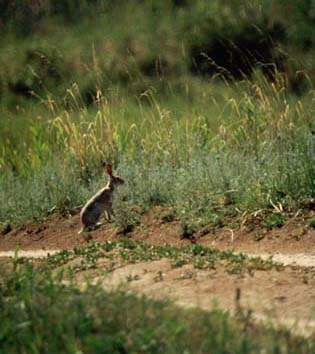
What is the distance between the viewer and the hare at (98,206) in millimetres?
12062

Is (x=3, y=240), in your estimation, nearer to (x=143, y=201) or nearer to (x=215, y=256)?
(x=143, y=201)

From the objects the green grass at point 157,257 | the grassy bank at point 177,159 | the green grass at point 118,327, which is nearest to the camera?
the green grass at point 118,327

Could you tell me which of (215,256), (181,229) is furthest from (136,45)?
(215,256)

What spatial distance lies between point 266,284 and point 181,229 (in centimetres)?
350

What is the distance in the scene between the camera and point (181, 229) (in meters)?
11.5

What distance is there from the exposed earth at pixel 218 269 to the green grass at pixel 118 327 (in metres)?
0.33

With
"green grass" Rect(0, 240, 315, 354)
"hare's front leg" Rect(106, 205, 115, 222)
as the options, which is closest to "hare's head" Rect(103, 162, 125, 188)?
"hare's front leg" Rect(106, 205, 115, 222)

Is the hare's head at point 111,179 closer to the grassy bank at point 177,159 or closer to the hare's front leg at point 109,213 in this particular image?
the grassy bank at point 177,159

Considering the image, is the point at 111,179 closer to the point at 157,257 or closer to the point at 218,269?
the point at 157,257

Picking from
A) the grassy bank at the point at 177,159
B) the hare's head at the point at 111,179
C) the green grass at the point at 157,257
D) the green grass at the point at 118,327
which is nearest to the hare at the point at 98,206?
the hare's head at the point at 111,179

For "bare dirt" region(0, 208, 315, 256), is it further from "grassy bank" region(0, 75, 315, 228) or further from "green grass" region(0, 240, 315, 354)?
"green grass" region(0, 240, 315, 354)

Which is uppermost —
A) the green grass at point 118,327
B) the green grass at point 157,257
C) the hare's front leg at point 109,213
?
the green grass at point 118,327

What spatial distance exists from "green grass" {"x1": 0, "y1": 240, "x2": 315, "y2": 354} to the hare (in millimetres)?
→ 5383

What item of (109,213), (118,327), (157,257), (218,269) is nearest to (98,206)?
(109,213)
